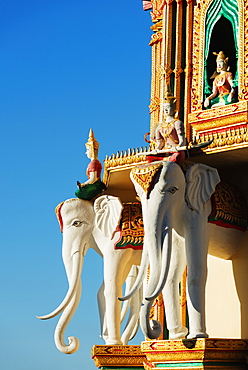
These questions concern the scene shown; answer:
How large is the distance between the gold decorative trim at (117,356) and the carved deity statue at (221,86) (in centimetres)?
298

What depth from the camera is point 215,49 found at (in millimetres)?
12125

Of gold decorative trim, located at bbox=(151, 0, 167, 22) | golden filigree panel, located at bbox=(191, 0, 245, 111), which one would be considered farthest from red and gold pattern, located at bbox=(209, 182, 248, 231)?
gold decorative trim, located at bbox=(151, 0, 167, 22)

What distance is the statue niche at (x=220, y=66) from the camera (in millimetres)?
11625

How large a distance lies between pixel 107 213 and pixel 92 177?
0.46 meters

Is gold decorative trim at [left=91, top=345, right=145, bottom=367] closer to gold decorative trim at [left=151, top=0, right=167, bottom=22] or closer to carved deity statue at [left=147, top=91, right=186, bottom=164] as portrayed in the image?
carved deity statue at [left=147, top=91, right=186, bottom=164]

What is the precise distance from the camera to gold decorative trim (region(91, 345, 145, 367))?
11.5m

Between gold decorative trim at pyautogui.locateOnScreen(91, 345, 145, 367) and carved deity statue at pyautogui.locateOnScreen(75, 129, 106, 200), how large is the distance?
1777 millimetres

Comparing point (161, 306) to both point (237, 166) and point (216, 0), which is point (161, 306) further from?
point (216, 0)

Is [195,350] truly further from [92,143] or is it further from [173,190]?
[92,143]

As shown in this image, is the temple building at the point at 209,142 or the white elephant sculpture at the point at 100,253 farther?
the white elephant sculpture at the point at 100,253

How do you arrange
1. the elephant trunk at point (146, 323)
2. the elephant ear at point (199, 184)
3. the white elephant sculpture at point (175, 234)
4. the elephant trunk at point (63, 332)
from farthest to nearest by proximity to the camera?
the elephant trunk at point (63, 332) → the elephant ear at point (199, 184) → the white elephant sculpture at point (175, 234) → the elephant trunk at point (146, 323)

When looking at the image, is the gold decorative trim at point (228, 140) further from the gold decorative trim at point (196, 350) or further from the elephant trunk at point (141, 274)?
the gold decorative trim at point (196, 350)

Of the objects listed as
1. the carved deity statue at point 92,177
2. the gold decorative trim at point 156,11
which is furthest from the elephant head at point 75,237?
the gold decorative trim at point 156,11

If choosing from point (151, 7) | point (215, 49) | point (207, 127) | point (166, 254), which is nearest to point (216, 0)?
point (215, 49)
